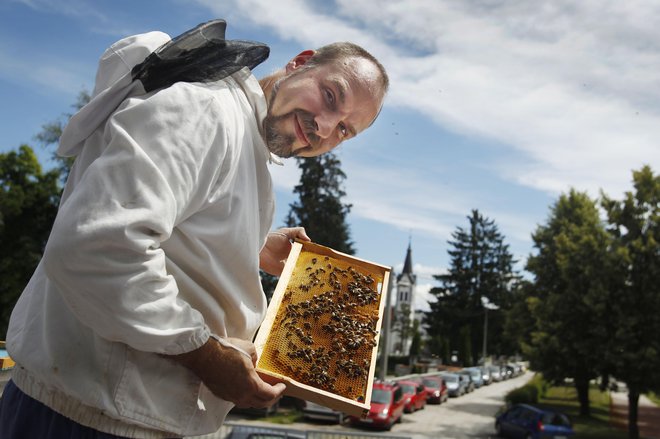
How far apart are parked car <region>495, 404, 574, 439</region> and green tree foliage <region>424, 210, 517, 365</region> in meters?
47.0

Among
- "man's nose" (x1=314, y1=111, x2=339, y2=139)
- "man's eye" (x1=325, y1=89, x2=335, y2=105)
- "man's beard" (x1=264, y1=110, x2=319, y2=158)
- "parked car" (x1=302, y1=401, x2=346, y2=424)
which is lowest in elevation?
"parked car" (x1=302, y1=401, x2=346, y2=424)

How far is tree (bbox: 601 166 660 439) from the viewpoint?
21625mm

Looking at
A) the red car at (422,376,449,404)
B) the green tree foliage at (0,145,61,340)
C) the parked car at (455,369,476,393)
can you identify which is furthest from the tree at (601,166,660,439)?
the green tree foliage at (0,145,61,340)

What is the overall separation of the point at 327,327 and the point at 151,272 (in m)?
1.56

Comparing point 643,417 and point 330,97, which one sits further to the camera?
point 643,417

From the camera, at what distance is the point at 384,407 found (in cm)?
2483

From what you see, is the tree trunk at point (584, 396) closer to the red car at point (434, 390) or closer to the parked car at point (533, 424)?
the red car at point (434, 390)

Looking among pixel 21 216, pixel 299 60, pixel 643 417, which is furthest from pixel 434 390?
pixel 299 60

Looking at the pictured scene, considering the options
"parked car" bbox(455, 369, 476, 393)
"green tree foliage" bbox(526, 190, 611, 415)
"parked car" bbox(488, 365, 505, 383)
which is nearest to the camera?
"green tree foliage" bbox(526, 190, 611, 415)

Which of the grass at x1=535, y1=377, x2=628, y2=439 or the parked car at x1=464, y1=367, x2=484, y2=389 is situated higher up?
→ the parked car at x1=464, y1=367, x2=484, y2=389

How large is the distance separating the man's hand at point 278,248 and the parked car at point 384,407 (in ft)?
71.9

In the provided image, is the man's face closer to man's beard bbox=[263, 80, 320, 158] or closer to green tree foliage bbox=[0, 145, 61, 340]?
man's beard bbox=[263, 80, 320, 158]

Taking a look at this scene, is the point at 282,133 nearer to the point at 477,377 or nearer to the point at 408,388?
the point at 408,388

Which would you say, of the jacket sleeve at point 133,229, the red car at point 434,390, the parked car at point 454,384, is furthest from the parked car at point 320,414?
the jacket sleeve at point 133,229
